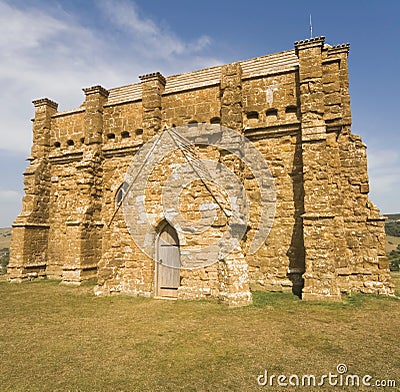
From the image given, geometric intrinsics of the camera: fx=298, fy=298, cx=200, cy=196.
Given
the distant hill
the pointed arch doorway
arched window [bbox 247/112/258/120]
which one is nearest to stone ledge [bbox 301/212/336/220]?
the pointed arch doorway

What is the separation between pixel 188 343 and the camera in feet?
18.2

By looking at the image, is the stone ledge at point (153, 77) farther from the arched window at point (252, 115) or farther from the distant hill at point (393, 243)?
the distant hill at point (393, 243)

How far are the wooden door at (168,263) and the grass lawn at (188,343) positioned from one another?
111 cm

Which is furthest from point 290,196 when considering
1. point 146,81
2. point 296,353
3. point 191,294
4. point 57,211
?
point 57,211

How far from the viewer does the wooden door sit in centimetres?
1004

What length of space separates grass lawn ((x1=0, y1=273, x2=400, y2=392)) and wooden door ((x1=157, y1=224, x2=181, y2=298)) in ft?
3.64

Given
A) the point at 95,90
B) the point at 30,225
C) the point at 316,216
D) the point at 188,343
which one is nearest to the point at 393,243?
the point at 316,216

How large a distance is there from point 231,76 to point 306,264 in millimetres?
7702

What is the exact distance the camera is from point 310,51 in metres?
10.5

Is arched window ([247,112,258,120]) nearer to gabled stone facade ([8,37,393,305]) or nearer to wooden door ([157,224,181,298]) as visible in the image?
gabled stone facade ([8,37,393,305])

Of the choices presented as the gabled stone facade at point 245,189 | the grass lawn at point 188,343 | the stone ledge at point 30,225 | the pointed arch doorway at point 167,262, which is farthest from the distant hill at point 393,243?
the stone ledge at point 30,225

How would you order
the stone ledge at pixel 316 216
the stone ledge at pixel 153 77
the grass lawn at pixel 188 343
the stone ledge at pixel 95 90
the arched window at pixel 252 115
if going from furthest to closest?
the stone ledge at pixel 95 90, the stone ledge at pixel 153 77, the arched window at pixel 252 115, the stone ledge at pixel 316 216, the grass lawn at pixel 188 343

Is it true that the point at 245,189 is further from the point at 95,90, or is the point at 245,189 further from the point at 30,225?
the point at 30,225

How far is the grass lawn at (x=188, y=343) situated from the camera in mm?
4227
